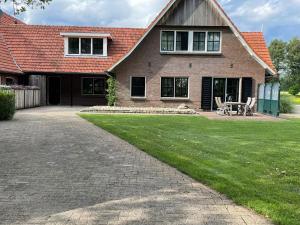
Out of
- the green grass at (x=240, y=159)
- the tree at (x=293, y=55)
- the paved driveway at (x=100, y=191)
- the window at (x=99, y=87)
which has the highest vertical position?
the tree at (x=293, y=55)

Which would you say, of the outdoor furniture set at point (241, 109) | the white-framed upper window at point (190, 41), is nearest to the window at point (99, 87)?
the white-framed upper window at point (190, 41)

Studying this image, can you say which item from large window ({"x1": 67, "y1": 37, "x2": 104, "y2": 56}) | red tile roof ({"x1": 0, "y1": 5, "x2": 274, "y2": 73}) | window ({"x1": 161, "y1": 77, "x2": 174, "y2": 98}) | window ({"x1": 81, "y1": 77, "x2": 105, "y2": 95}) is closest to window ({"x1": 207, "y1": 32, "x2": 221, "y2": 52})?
red tile roof ({"x1": 0, "y1": 5, "x2": 274, "y2": 73})

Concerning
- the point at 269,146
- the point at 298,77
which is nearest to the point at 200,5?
the point at 269,146

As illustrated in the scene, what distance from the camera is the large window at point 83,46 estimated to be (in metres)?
30.2

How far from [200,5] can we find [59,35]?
11738mm

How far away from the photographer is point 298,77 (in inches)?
3952

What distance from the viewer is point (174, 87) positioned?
2773 centimetres

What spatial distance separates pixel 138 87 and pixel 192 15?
608 centimetres

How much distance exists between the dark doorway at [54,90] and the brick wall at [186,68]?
6.54 m

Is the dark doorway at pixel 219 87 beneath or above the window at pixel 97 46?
beneath

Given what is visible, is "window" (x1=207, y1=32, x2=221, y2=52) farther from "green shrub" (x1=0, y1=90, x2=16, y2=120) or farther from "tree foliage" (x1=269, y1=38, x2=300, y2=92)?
"tree foliage" (x1=269, y1=38, x2=300, y2=92)

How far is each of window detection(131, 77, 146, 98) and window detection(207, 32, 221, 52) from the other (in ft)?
16.5

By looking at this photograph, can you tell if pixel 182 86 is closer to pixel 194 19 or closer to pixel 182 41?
pixel 182 41

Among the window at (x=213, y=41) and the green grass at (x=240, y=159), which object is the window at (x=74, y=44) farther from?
the green grass at (x=240, y=159)
